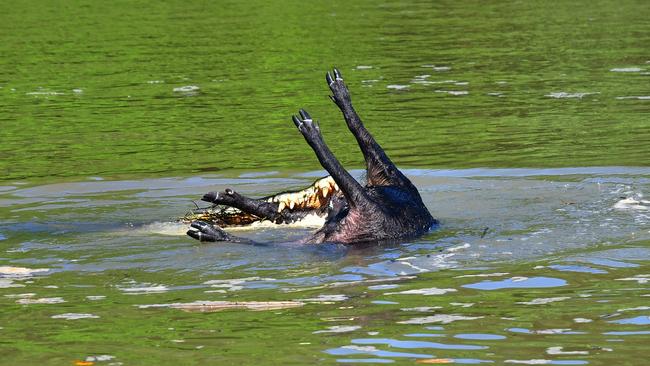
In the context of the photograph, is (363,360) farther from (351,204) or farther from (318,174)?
(318,174)

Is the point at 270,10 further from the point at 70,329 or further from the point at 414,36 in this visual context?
the point at 70,329

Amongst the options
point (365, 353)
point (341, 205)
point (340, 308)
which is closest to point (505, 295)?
point (340, 308)

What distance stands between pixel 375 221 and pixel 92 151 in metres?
6.10

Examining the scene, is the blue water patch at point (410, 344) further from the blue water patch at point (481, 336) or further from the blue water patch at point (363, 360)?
the blue water patch at point (363, 360)

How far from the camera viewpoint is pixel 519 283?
784 centimetres

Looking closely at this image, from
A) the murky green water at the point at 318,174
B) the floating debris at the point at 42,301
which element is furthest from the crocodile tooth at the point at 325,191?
the floating debris at the point at 42,301

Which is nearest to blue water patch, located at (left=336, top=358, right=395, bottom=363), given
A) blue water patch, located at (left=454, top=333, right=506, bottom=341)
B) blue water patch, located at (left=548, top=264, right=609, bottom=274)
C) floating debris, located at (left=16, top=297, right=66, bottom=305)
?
blue water patch, located at (left=454, top=333, right=506, bottom=341)

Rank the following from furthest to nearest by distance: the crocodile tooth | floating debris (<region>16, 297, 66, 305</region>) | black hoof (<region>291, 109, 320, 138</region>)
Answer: the crocodile tooth, black hoof (<region>291, 109, 320, 138</region>), floating debris (<region>16, 297, 66, 305</region>)

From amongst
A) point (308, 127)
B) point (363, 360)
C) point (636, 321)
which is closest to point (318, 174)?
point (308, 127)

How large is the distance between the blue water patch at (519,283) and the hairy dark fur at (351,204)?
154cm

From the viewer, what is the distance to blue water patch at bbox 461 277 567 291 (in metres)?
7.75

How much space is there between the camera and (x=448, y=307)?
7.23 metres

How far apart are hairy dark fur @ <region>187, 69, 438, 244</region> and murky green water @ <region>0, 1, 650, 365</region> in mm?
168

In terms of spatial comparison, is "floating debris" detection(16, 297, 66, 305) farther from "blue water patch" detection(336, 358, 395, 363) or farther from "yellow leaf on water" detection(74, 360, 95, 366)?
"blue water patch" detection(336, 358, 395, 363)
